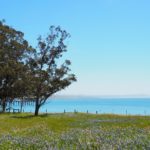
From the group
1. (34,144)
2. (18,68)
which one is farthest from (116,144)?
(18,68)

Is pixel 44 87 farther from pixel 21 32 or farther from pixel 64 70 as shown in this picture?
pixel 21 32

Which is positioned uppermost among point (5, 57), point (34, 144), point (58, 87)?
point (5, 57)

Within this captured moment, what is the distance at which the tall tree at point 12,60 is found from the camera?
8131cm

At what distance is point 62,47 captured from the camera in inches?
2936

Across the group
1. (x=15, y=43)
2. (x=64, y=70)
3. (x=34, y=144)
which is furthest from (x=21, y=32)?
(x=34, y=144)

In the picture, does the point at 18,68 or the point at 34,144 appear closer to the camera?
the point at 34,144

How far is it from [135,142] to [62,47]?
62015mm

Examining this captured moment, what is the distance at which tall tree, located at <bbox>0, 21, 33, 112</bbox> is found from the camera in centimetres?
8131

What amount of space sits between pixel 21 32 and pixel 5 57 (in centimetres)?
649

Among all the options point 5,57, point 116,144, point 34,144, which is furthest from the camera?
point 5,57

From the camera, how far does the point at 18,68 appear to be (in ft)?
269

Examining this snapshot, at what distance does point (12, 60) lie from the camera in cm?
8219

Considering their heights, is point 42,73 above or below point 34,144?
above

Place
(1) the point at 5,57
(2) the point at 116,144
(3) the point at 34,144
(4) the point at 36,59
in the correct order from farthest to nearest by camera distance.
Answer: (1) the point at 5,57
(4) the point at 36,59
(3) the point at 34,144
(2) the point at 116,144
